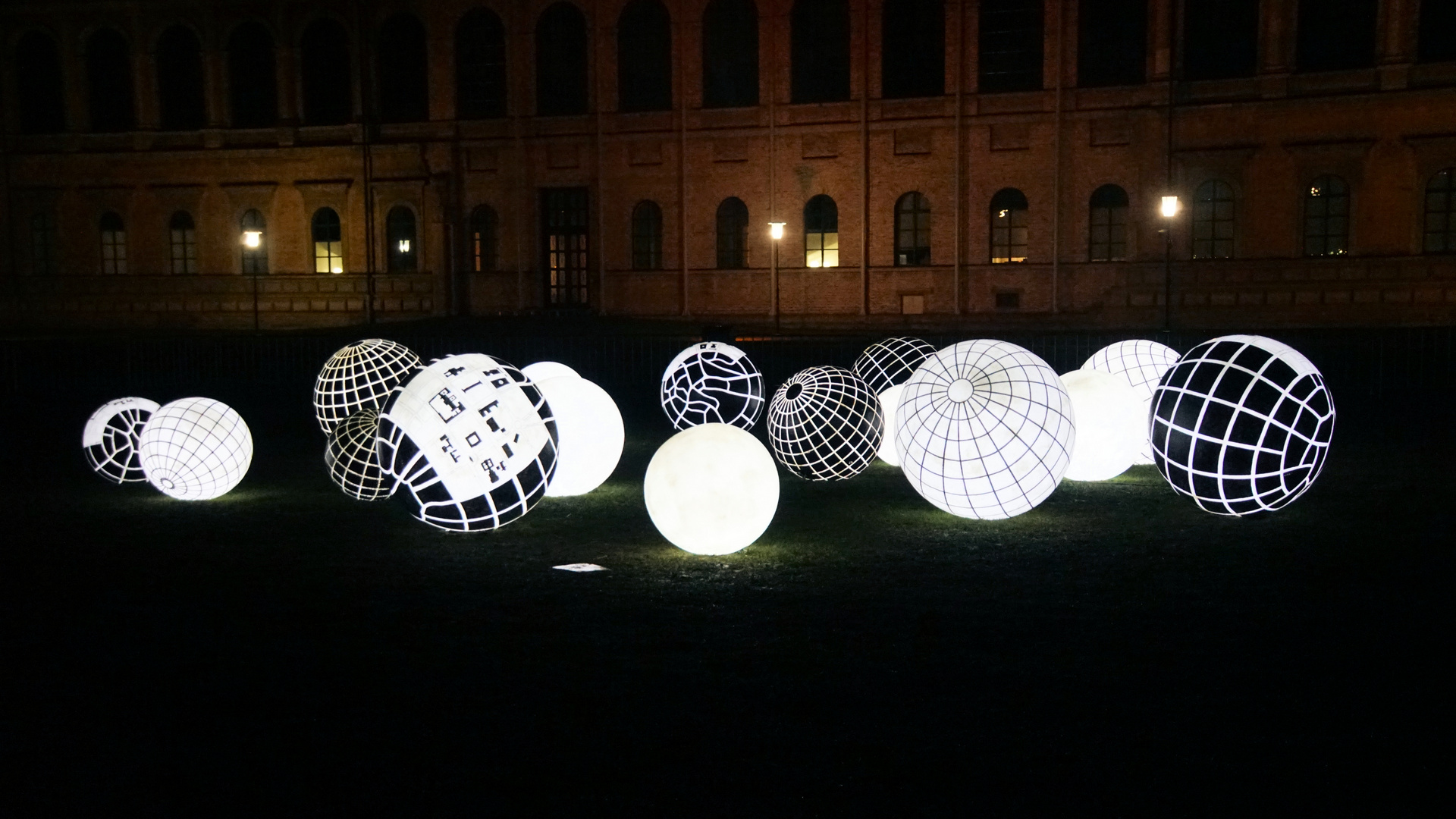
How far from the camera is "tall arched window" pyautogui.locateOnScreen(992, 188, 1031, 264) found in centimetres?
3222

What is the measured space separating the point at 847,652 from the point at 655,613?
126 centimetres

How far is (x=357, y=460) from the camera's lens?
9789 millimetres

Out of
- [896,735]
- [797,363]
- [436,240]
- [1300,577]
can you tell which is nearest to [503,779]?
[896,735]

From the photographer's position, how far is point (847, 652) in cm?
558

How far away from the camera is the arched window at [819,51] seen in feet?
108

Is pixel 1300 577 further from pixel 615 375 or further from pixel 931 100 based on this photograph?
pixel 931 100

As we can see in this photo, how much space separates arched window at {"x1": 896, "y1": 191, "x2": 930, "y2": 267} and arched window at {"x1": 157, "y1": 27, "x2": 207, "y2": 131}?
78.3 ft

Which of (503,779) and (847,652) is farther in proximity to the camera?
(847,652)

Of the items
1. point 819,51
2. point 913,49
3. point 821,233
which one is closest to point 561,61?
point 819,51

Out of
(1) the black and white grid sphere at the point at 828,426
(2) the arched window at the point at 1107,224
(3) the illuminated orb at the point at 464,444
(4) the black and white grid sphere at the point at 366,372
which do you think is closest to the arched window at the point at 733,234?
(2) the arched window at the point at 1107,224

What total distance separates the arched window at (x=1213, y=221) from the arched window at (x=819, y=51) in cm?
1057

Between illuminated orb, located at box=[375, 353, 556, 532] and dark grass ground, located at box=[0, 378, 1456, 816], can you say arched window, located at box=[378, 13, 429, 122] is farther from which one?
illuminated orb, located at box=[375, 353, 556, 532]

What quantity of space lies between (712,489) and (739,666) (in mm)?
2188

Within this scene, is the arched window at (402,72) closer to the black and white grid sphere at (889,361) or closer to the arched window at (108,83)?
the arched window at (108,83)
